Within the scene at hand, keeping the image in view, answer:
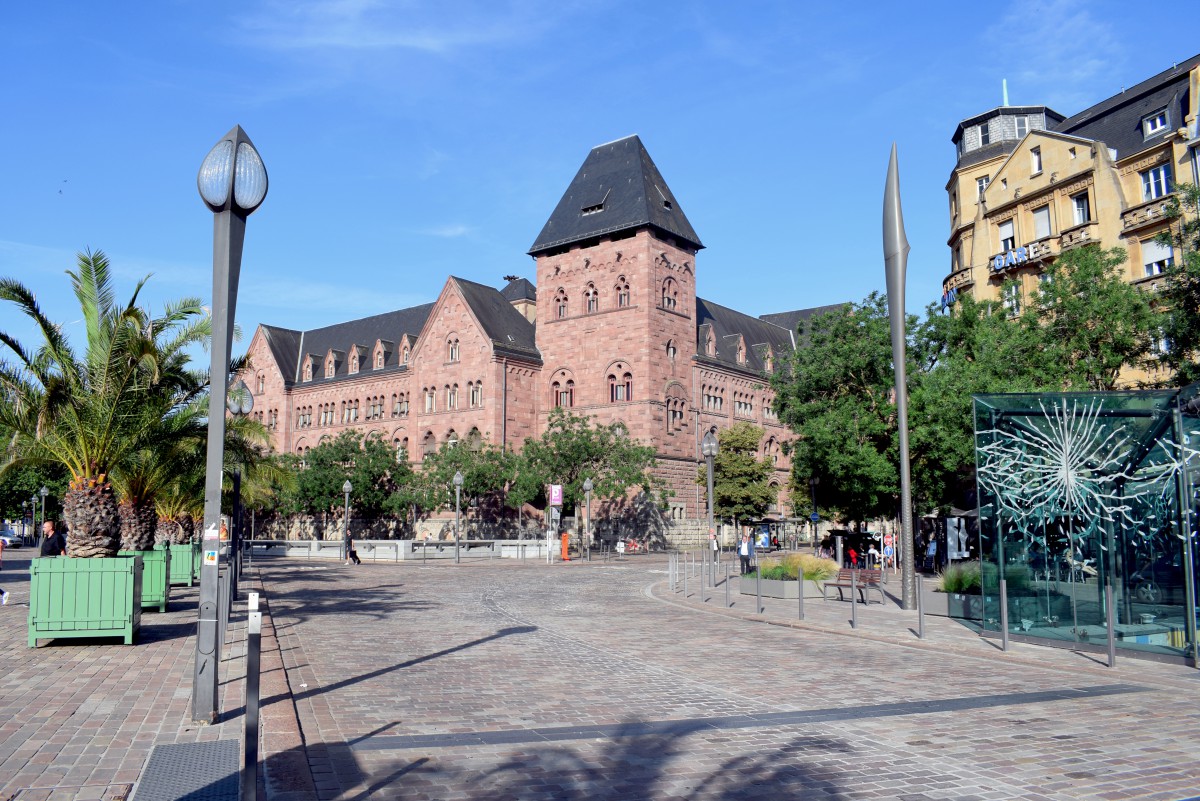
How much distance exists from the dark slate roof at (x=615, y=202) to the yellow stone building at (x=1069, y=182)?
20.5 meters

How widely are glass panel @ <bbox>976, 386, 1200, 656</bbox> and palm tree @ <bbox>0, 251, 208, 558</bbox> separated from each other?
45.0ft

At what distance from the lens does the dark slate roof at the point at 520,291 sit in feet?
262

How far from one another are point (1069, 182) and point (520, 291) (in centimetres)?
4806

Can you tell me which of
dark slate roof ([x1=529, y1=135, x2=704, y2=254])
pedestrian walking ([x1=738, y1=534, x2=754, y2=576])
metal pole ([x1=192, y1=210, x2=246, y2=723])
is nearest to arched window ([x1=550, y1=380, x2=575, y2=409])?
dark slate roof ([x1=529, y1=135, x2=704, y2=254])

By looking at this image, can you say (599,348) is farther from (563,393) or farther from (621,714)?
(621,714)

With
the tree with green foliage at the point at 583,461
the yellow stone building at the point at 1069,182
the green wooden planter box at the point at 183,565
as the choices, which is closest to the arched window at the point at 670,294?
the tree with green foliage at the point at 583,461

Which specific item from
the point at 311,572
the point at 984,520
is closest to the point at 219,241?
the point at 984,520

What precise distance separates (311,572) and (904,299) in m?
23.3

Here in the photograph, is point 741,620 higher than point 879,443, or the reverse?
point 879,443

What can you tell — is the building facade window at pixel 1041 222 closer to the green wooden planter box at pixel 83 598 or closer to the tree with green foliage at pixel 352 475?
the tree with green foliage at pixel 352 475

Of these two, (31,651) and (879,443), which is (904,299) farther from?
(31,651)

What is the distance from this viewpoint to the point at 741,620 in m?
18.7

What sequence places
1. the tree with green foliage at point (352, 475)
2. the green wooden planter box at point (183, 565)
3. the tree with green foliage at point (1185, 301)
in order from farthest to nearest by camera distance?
the tree with green foliage at point (352, 475) < the tree with green foliage at point (1185, 301) < the green wooden planter box at point (183, 565)

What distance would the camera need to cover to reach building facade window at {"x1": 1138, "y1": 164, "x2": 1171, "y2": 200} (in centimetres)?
3669
